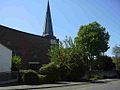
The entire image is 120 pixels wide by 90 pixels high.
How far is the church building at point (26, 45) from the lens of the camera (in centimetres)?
6581

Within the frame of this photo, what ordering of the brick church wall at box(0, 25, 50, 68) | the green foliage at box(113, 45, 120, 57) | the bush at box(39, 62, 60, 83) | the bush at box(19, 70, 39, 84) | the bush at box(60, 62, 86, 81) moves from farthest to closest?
the green foliage at box(113, 45, 120, 57) → the brick church wall at box(0, 25, 50, 68) → the bush at box(60, 62, 86, 81) → the bush at box(39, 62, 60, 83) → the bush at box(19, 70, 39, 84)

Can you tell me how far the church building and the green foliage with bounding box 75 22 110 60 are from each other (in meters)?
10.3

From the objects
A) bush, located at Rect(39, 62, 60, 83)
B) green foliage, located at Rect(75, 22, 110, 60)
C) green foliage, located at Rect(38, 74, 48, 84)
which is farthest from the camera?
green foliage, located at Rect(75, 22, 110, 60)

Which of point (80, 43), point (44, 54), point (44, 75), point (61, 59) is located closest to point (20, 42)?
point (44, 54)

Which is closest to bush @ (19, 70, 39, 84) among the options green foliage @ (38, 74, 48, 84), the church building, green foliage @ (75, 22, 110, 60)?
green foliage @ (38, 74, 48, 84)

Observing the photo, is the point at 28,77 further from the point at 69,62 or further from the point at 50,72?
the point at 69,62

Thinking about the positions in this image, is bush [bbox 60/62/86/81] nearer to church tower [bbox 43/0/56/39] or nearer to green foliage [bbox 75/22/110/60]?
green foliage [bbox 75/22/110/60]

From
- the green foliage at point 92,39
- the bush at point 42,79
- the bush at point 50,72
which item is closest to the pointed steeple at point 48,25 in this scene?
the green foliage at point 92,39

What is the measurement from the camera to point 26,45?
71.6 meters

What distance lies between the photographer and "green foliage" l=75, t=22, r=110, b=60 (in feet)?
227

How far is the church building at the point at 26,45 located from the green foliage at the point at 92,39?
1033 centimetres

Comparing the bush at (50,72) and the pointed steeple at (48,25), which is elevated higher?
the pointed steeple at (48,25)

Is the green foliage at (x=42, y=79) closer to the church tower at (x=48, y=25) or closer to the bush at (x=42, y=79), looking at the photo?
the bush at (x=42, y=79)

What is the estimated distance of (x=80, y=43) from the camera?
70.2 metres
